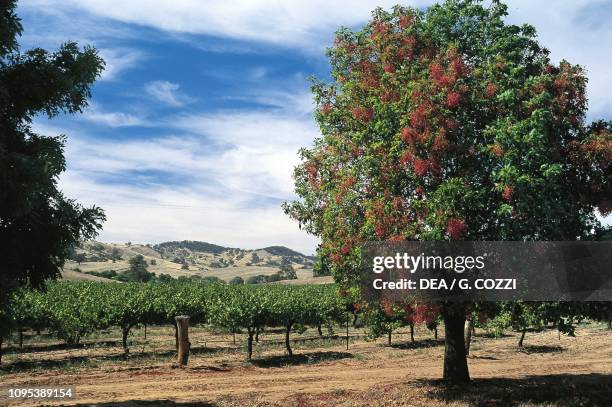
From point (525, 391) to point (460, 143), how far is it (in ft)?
34.9

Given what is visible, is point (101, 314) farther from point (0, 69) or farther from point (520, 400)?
point (520, 400)

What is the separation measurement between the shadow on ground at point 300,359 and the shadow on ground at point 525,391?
14.7 metres

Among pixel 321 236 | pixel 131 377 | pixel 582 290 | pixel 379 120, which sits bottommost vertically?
pixel 131 377

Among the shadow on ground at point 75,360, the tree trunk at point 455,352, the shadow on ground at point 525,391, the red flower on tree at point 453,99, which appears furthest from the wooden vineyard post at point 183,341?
the red flower on tree at point 453,99

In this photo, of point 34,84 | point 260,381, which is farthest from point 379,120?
point 260,381

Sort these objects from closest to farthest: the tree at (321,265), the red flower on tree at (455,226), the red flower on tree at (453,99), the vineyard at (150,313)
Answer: the red flower on tree at (455,226) → the red flower on tree at (453,99) → the tree at (321,265) → the vineyard at (150,313)

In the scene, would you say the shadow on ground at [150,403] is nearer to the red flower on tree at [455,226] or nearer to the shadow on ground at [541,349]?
the red flower on tree at [455,226]

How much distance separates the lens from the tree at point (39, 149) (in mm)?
14914

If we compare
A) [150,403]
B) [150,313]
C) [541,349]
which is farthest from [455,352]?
[150,313]

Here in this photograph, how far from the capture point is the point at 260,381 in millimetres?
25984

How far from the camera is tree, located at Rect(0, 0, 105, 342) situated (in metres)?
14.9

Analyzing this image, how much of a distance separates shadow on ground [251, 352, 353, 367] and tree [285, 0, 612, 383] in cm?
1827

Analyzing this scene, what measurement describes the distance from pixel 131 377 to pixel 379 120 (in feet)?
66.0

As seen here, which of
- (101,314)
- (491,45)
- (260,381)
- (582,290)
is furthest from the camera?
(101,314)
